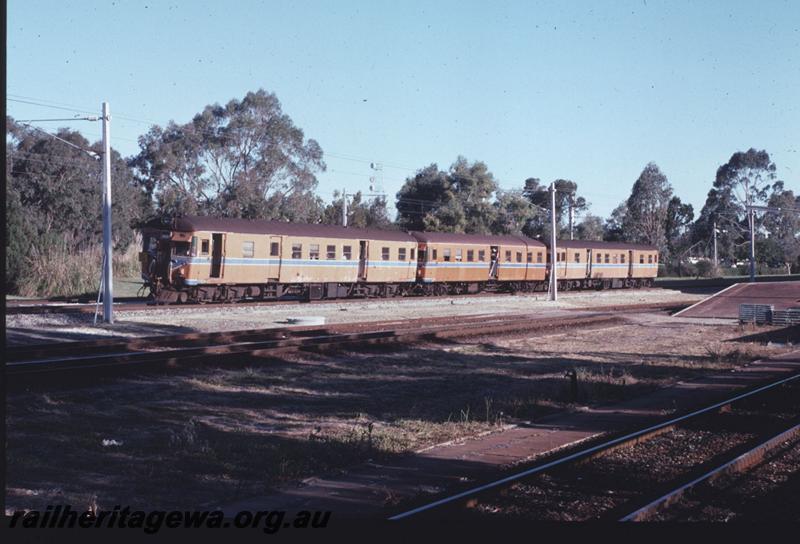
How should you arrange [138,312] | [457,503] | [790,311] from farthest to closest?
[790,311] → [138,312] → [457,503]

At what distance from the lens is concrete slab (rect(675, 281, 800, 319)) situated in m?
29.0

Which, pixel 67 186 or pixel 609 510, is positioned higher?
pixel 67 186

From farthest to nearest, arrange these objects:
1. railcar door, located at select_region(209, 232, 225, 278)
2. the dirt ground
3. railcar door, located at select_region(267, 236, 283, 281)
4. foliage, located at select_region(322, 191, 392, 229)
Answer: foliage, located at select_region(322, 191, 392, 229)
railcar door, located at select_region(267, 236, 283, 281)
railcar door, located at select_region(209, 232, 225, 278)
the dirt ground

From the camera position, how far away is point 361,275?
3544 centimetres

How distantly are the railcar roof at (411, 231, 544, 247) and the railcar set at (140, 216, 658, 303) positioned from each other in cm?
6

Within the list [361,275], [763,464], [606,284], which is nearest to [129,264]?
[361,275]

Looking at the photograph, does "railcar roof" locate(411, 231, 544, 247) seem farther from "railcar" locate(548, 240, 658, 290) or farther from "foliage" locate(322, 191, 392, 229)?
"foliage" locate(322, 191, 392, 229)

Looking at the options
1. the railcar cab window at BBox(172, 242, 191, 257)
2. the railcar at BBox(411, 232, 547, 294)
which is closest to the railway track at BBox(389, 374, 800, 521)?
the railcar cab window at BBox(172, 242, 191, 257)

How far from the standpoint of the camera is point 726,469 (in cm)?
768

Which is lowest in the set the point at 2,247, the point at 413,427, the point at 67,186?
the point at 413,427

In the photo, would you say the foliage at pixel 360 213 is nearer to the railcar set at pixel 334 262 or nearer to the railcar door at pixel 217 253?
the railcar set at pixel 334 262

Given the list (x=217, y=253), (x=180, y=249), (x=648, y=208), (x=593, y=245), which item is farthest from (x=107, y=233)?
(x=648, y=208)

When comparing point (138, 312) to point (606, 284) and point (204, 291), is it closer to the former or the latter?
point (204, 291)

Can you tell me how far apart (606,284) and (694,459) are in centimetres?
4535
